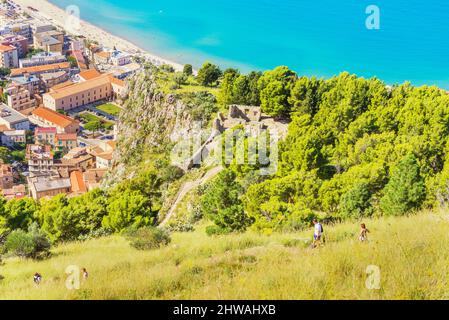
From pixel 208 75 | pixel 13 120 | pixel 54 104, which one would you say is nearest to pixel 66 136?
pixel 13 120

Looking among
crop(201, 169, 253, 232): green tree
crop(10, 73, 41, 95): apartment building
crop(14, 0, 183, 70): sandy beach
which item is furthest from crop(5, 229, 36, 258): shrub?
crop(10, 73, 41, 95): apartment building

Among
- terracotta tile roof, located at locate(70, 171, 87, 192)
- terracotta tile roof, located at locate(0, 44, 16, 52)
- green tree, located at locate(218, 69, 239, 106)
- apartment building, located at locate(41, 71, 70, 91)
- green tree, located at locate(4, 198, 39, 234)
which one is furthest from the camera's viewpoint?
terracotta tile roof, located at locate(0, 44, 16, 52)

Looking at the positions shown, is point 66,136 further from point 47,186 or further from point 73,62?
point 73,62

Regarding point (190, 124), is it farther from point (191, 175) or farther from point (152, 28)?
point (152, 28)

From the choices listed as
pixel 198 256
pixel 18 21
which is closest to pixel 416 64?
pixel 198 256

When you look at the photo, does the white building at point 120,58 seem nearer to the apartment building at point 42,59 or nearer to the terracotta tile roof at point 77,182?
the apartment building at point 42,59

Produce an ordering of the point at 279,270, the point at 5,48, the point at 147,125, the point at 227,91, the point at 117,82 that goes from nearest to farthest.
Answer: the point at 279,270 → the point at 227,91 → the point at 147,125 → the point at 117,82 → the point at 5,48

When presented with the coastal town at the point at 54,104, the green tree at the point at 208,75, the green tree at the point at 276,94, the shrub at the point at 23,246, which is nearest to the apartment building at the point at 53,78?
the coastal town at the point at 54,104

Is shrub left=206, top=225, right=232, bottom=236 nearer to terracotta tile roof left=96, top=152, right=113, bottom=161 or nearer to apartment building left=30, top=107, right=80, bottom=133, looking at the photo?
terracotta tile roof left=96, top=152, right=113, bottom=161
